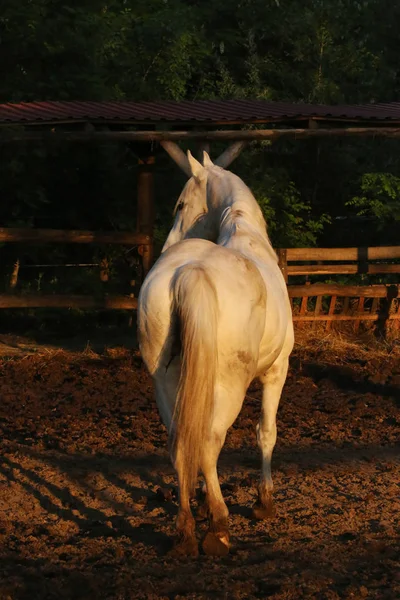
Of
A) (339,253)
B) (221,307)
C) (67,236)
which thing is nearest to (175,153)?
(67,236)

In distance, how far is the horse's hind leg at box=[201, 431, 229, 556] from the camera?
13.9 feet

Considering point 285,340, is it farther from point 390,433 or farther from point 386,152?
point 386,152

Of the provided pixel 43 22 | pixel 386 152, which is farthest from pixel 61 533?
pixel 386 152

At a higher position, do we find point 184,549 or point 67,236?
point 67,236

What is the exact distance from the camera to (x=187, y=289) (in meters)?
4.18

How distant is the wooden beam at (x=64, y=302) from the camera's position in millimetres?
10211

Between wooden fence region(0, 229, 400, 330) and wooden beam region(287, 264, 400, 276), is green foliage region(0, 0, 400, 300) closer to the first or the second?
wooden fence region(0, 229, 400, 330)

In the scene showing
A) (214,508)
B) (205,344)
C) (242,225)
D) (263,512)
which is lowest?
(263,512)

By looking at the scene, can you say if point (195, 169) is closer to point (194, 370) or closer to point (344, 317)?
point (194, 370)

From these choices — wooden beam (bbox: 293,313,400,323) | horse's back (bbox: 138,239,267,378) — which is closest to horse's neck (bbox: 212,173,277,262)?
horse's back (bbox: 138,239,267,378)

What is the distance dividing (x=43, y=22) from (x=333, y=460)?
912cm

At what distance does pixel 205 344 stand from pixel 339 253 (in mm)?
7337

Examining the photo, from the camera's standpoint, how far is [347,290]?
36.6ft

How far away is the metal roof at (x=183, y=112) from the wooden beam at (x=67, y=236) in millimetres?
1150
